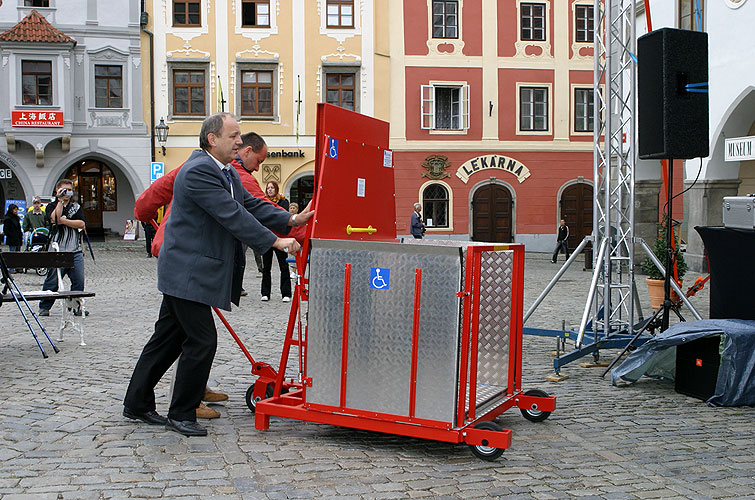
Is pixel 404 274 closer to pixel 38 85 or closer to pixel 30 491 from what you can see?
→ pixel 30 491

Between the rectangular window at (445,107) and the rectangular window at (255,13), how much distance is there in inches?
243

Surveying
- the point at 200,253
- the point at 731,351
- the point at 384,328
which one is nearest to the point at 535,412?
the point at 384,328

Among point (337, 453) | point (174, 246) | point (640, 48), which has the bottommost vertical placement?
point (337, 453)

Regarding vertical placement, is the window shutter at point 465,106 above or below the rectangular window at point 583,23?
below

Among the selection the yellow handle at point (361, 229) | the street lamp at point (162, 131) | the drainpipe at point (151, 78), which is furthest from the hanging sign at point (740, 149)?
the drainpipe at point (151, 78)

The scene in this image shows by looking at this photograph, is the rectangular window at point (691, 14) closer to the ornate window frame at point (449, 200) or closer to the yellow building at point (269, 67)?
the ornate window frame at point (449, 200)

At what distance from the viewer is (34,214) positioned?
20516mm

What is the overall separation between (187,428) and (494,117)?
27.2m

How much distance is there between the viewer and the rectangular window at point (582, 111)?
3145cm

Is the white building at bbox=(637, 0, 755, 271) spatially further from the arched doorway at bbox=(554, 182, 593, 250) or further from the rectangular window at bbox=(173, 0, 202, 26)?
the rectangular window at bbox=(173, 0, 202, 26)

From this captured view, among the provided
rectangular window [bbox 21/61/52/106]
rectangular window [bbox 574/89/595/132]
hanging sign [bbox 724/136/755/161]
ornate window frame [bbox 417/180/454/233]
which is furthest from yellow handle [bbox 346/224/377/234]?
rectangular window [bbox 574/89/595/132]

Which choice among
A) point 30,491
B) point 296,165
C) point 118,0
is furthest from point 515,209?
point 30,491

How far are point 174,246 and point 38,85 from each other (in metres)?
26.9

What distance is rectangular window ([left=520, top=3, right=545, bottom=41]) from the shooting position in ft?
102
